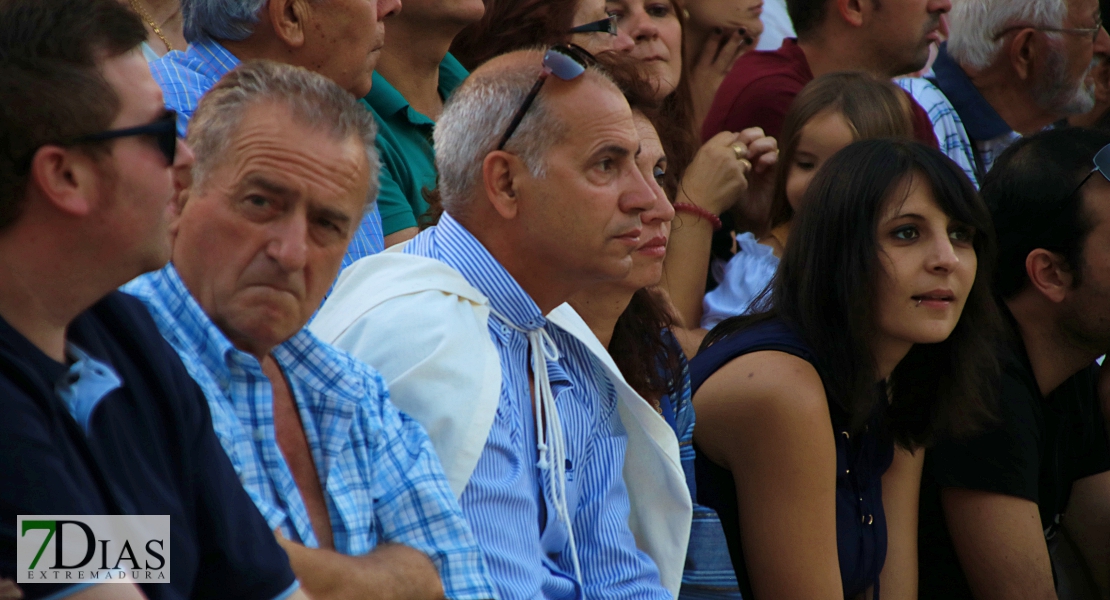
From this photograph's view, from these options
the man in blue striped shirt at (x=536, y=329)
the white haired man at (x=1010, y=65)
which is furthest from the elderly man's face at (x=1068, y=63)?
the man in blue striped shirt at (x=536, y=329)

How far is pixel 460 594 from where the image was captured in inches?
81.7

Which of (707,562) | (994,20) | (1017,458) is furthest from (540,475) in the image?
(994,20)

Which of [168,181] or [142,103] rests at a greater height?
[142,103]

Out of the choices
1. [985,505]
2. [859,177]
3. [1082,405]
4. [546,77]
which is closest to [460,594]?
[546,77]

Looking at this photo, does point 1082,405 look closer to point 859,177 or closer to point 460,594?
point 859,177

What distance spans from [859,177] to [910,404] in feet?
2.29

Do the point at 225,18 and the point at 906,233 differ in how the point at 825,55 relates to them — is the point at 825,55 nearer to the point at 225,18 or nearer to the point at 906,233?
the point at 906,233

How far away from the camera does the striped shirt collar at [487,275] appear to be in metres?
2.59

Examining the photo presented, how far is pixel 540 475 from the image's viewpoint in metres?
2.54

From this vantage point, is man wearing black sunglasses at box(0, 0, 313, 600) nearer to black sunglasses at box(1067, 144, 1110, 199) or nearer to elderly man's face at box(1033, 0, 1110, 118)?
black sunglasses at box(1067, 144, 1110, 199)

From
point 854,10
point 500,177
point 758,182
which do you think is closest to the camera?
point 500,177

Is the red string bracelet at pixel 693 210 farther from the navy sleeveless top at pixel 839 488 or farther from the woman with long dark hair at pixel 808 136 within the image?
the navy sleeveless top at pixel 839 488

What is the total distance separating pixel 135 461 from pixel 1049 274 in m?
3.15

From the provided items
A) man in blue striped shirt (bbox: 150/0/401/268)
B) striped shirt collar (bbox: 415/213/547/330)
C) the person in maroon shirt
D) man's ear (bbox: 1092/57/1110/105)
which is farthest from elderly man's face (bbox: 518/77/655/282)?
man's ear (bbox: 1092/57/1110/105)
